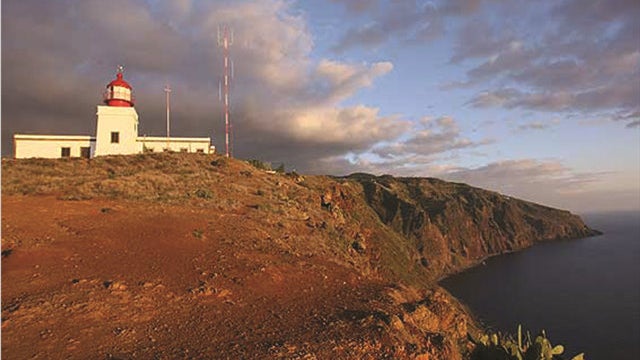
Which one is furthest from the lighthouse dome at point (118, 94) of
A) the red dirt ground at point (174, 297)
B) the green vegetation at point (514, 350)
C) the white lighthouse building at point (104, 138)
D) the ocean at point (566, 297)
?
the ocean at point (566, 297)

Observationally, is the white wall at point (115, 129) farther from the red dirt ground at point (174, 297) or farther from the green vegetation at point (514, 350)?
the green vegetation at point (514, 350)

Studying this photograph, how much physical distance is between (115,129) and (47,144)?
567 cm

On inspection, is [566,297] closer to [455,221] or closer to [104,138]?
[455,221]

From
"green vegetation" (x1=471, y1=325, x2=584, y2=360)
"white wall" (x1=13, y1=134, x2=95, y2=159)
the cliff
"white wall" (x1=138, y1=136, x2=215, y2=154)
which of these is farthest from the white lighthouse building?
"green vegetation" (x1=471, y1=325, x2=584, y2=360)

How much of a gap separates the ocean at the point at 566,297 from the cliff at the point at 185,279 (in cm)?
4045

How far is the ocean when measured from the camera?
4672 centimetres

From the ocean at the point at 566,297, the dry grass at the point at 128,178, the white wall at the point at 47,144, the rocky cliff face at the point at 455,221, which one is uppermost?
the white wall at the point at 47,144

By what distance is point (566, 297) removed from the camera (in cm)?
6600

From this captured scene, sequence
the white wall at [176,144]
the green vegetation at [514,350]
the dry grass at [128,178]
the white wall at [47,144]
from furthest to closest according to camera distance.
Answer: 1. the white wall at [176,144]
2. the white wall at [47,144]
3. the dry grass at [128,178]
4. the green vegetation at [514,350]

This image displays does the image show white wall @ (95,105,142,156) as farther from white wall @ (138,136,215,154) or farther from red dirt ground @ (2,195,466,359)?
red dirt ground @ (2,195,466,359)

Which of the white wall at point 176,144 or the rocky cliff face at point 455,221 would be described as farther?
the rocky cliff face at point 455,221

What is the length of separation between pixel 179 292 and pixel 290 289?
3.01m

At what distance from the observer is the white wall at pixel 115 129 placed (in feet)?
98.3

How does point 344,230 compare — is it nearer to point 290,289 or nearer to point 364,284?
point 364,284
